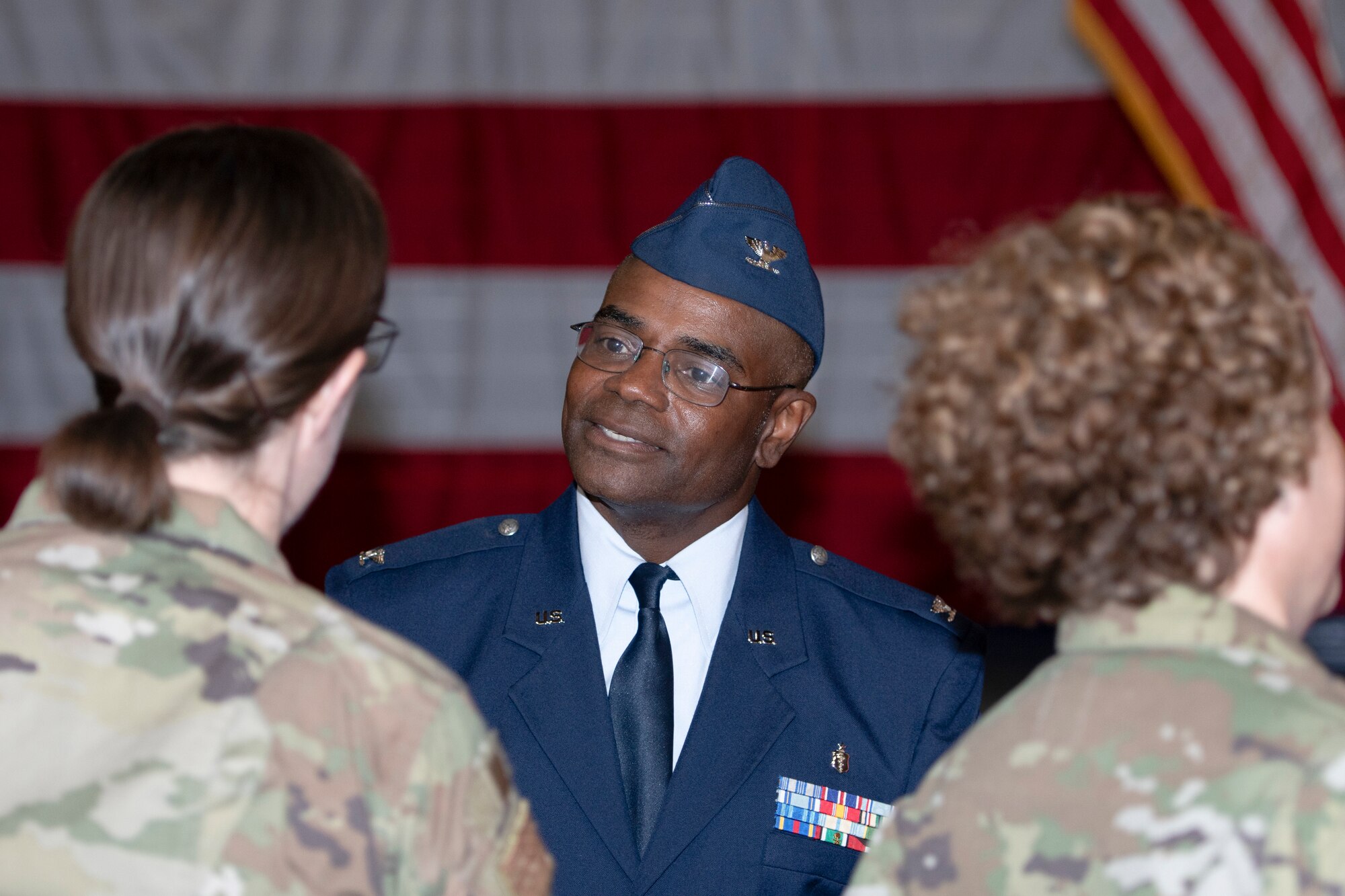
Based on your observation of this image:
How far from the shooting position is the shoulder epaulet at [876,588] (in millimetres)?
1654

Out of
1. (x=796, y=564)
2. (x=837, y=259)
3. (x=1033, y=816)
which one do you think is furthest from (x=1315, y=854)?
(x=837, y=259)

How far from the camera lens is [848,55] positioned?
8.14 ft

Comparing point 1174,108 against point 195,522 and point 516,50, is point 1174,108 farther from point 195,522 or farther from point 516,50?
point 195,522

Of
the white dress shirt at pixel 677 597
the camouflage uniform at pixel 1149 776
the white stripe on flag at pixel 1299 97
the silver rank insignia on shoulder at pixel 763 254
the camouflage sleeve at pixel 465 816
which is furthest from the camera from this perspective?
the white stripe on flag at pixel 1299 97

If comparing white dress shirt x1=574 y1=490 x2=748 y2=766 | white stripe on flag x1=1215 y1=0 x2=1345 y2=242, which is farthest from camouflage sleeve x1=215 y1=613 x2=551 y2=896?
white stripe on flag x1=1215 y1=0 x2=1345 y2=242


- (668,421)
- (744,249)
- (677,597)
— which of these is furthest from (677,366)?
(677,597)

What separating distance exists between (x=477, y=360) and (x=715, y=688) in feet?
3.85

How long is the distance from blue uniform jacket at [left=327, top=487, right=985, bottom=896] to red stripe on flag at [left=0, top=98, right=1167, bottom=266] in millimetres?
936

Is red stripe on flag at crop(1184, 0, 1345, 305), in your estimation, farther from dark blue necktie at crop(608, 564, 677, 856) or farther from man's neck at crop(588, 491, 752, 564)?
dark blue necktie at crop(608, 564, 677, 856)

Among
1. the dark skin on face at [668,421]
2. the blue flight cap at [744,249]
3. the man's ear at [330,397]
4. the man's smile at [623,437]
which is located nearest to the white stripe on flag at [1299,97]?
the blue flight cap at [744,249]

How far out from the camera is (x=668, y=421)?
5.30 feet

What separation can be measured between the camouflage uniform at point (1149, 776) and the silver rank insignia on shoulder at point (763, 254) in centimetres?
91

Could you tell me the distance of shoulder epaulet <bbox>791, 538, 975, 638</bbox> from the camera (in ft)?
5.43

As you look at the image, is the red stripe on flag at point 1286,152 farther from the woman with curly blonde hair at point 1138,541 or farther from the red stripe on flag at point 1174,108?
the woman with curly blonde hair at point 1138,541
